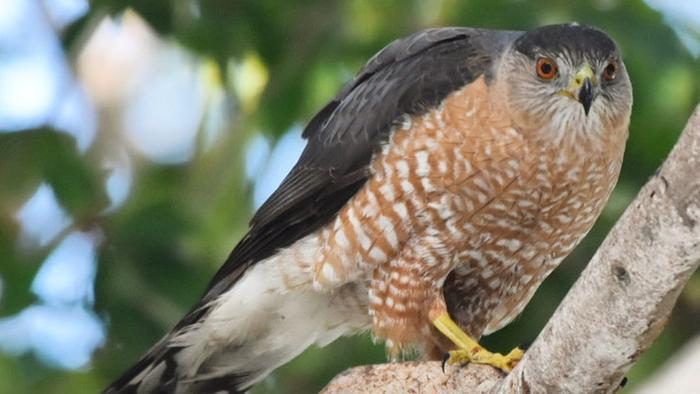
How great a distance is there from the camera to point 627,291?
3721mm

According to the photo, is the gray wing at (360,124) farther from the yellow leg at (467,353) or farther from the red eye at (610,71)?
the yellow leg at (467,353)

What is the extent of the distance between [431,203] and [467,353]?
2.15ft

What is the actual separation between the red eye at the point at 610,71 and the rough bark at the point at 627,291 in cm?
145

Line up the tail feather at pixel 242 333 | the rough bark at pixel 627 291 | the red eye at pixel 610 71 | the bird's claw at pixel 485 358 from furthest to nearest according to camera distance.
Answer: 1. the tail feather at pixel 242 333
2. the red eye at pixel 610 71
3. the bird's claw at pixel 485 358
4. the rough bark at pixel 627 291

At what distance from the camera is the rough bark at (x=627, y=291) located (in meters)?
3.43

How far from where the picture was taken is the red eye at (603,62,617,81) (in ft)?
17.0

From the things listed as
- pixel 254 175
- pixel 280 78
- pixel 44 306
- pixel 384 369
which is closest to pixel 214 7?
pixel 280 78

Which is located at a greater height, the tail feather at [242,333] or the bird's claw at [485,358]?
the tail feather at [242,333]

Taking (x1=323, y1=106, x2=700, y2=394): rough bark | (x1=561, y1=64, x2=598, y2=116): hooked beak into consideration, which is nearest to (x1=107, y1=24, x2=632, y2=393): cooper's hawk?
(x1=561, y1=64, x2=598, y2=116): hooked beak

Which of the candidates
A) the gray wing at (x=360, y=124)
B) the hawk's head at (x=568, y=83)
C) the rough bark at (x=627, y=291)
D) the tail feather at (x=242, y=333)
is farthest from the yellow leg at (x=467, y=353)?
the hawk's head at (x=568, y=83)

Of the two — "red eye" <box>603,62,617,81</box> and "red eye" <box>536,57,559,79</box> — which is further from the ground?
"red eye" <box>536,57,559,79</box>

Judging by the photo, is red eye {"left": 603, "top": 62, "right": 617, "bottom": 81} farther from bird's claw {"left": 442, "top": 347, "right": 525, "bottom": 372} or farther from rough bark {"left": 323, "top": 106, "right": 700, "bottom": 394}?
rough bark {"left": 323, "top": 106, "right": 700, "bottom": 394}

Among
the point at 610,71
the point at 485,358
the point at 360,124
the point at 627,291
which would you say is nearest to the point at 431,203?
the point at 360,124

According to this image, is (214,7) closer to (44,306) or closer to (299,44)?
(299,44)
